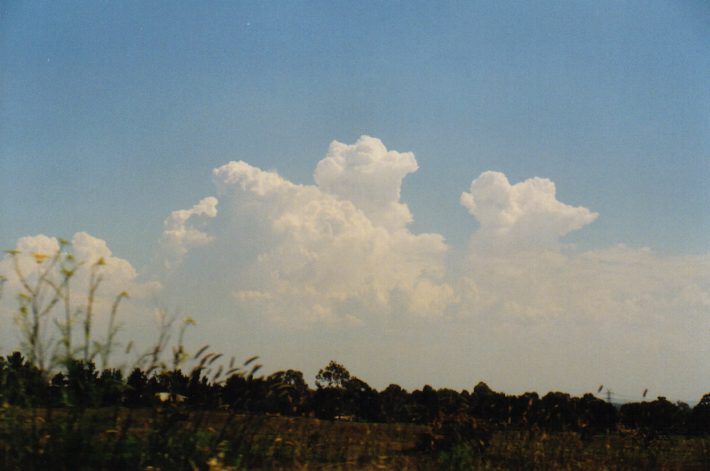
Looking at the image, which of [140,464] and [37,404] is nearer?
[140,464]

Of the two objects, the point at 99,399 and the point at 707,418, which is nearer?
the point at 99,399

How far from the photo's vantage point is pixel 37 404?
4598 millimetres

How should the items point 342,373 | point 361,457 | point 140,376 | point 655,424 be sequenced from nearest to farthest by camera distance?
point 140,376 → point 361,457 → point 655,424 → point 342,373

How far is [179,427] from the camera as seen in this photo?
468 centimetres

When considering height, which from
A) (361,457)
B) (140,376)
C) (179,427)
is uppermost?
(140,376)

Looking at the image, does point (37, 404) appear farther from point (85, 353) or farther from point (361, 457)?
point (361, 457)

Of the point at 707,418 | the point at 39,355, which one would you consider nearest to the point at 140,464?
the point at 39,355

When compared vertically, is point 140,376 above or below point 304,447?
above

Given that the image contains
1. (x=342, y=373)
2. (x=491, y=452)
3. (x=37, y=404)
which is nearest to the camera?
(x=37, y=404)

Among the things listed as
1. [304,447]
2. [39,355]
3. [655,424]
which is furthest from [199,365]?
[655,424]

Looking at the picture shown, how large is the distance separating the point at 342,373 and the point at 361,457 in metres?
44.0

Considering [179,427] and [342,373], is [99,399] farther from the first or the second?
[342,373]

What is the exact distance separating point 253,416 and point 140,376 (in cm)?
112

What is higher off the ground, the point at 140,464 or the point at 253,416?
the point at 253,416
